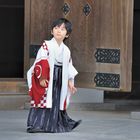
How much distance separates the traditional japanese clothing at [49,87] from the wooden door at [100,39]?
67.6 inches

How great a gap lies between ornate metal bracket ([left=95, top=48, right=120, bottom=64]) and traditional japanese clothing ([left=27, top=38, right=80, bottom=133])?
1.76 meters

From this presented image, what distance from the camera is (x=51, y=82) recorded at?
8.23 metres

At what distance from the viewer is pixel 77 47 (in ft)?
34.4

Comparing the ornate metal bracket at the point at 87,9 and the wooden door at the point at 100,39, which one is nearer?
the wooden door at the point at 100,39

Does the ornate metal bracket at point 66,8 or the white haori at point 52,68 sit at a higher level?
the ornate metal bracket at point 66,8

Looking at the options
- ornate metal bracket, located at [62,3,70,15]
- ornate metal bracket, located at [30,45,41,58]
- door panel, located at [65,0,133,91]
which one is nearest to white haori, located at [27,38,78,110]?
door panel, located at [65,0,133,91]

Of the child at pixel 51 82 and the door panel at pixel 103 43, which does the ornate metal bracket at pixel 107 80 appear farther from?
the child at pixel 51 82

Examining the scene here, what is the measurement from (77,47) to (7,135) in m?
2.73

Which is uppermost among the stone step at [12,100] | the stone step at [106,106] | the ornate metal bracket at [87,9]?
the ornate metal bracket at [87,9]

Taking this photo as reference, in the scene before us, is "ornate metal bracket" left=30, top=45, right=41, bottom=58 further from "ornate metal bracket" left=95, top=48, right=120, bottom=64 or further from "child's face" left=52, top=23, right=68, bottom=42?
"child's face" left=52, top=23, right=68, bottom=42

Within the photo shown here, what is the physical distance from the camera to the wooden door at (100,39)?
9844mm

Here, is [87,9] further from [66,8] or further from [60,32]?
[60,32]

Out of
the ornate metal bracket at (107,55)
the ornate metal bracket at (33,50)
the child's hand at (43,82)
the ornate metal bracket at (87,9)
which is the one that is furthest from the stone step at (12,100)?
the child's hand at (43,82)

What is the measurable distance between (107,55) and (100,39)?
0.85 ft
